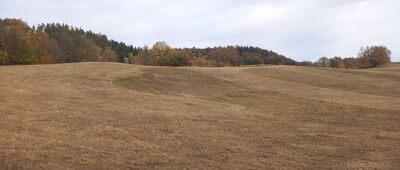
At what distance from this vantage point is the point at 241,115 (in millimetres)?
24672

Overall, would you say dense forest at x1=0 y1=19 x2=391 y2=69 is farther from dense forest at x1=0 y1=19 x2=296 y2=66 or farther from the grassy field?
the grassy field

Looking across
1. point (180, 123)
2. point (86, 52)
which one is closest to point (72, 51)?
point (86, 52)

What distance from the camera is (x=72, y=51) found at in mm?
89438

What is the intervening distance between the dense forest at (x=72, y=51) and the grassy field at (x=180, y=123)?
2381 cm

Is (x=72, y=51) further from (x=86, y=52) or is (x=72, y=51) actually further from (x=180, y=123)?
(x=180, y=123)

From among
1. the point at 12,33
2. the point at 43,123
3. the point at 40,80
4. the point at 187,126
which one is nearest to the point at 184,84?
the point at 40,80

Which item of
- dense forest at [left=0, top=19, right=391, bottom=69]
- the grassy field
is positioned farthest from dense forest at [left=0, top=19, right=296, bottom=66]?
the grassy field

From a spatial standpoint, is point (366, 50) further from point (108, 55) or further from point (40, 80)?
point (40, 80)

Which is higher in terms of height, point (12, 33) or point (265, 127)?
point (12, 33)

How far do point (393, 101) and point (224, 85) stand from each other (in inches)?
495

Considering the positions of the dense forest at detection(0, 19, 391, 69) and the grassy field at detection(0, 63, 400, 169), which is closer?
the grassy field at detection(0, 63, 400, 169)

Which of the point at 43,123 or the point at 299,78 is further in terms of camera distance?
the point at 299,78

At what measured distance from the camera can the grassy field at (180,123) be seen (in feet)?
48.5

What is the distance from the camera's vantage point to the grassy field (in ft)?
48.5
